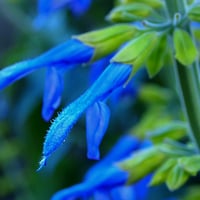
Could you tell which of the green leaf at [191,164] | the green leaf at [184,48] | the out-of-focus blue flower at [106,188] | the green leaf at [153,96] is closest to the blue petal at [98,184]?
the out-of-focus blue flower at [106,188]

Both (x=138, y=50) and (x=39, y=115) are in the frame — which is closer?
(x=138, y=50)

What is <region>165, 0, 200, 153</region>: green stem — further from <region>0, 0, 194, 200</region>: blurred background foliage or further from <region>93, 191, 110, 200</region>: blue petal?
<region>0, 0, 194, 200</region>: blurred background foliage

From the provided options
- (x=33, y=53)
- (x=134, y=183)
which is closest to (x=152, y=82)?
(x=33, y=53)

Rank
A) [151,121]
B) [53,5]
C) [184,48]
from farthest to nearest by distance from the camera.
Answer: [151,121] → [53,5] → [184,48]

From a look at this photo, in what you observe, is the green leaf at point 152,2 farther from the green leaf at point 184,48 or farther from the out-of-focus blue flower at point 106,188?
the out-of-focus blue flower at point 106,188

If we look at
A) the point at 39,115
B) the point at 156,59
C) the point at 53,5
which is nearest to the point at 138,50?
the point at 156,59

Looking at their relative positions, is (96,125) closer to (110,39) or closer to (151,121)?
(110,39)

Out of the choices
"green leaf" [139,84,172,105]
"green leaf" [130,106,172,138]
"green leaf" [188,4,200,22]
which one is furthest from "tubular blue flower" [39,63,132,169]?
"green leaf" [139,84,172,105]
